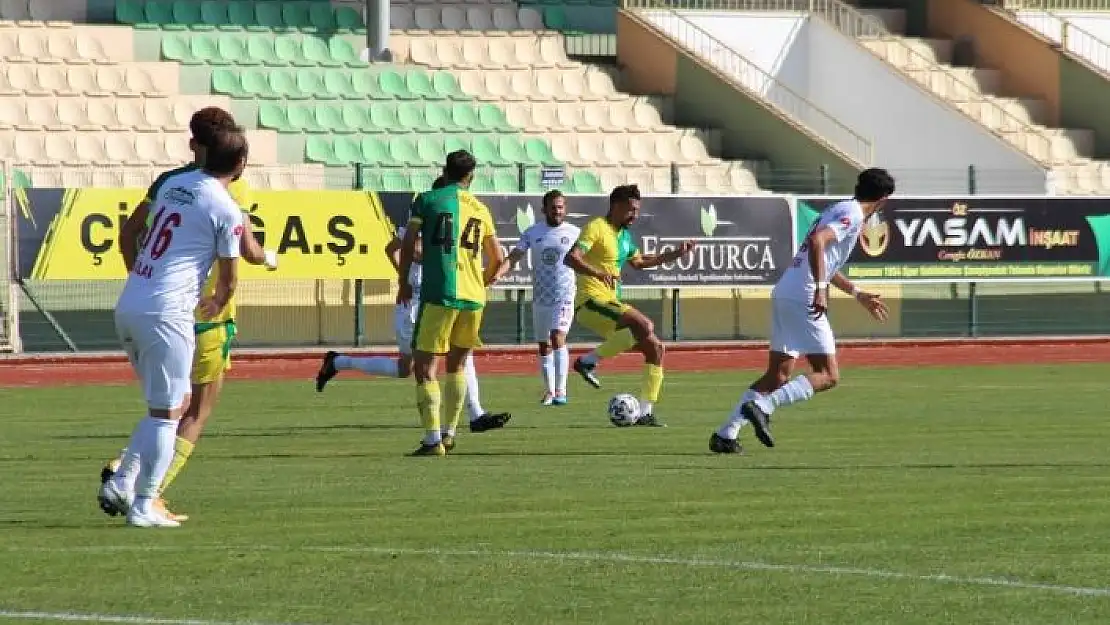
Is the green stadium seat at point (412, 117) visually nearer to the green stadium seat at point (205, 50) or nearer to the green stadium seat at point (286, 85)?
the green stadium seat at point (286, 85)

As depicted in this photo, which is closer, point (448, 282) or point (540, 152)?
point (448, 282)

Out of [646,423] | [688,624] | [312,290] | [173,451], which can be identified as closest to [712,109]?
[312,290]

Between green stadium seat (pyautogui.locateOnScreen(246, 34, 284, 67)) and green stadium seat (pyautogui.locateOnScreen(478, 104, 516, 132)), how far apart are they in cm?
352

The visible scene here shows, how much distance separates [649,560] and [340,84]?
29.9m

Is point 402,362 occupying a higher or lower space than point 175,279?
lower

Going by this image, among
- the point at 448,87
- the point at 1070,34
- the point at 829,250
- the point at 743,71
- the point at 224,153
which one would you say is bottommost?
Result: the point at 829,250

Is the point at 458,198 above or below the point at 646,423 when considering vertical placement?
above

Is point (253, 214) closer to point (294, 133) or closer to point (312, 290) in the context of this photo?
point (312, 290)

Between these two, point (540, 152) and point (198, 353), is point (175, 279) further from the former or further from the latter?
point (540, 152)

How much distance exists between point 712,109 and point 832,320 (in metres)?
7.02

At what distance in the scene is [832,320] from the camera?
117 ft

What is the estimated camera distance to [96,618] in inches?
332

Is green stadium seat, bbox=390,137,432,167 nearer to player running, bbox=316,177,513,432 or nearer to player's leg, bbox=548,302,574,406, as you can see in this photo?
player's leg, bbox=548,302,574,406

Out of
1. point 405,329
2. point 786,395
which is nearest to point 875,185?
point 786,395
